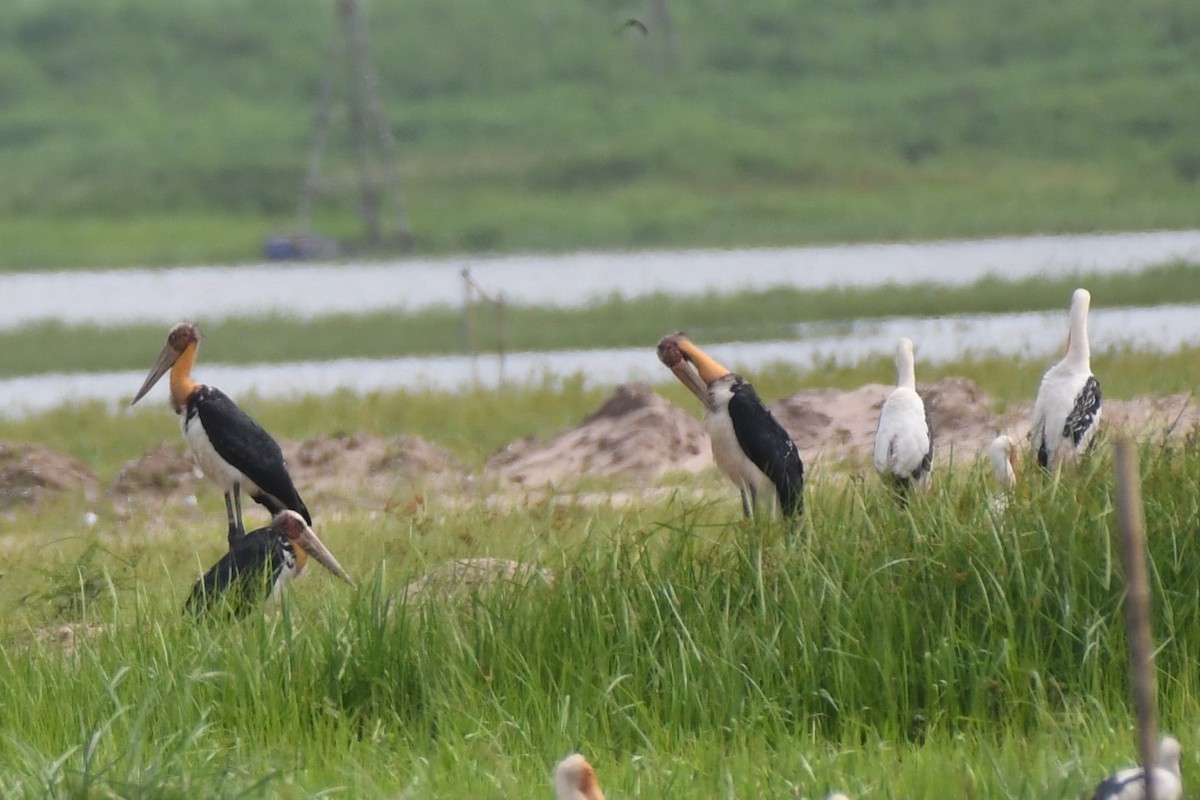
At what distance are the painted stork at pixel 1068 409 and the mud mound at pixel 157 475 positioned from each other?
520 cm

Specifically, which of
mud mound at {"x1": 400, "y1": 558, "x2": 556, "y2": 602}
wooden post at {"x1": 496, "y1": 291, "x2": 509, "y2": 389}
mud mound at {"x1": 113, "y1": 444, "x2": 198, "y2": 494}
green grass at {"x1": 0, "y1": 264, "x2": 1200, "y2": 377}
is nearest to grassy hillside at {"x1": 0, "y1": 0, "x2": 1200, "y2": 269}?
green grass at {"x1": 0, "y1": 264, "x2": 1200, "y2": 377}

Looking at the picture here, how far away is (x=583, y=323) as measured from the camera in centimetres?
2325

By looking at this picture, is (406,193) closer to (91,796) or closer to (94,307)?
(94,307)

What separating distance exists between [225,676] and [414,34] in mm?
33893

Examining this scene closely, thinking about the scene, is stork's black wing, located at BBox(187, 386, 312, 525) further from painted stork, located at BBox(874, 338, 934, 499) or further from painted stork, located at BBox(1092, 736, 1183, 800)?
painted stork, located at BBox(1092, 736, 1183, 800)

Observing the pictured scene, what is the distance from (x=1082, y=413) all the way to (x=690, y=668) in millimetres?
2868

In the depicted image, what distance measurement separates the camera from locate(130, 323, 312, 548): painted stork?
25.9 ft

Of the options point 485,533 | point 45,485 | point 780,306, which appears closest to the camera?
point 485,533

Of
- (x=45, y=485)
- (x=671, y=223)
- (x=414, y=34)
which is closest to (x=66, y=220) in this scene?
(x=414, y=34)

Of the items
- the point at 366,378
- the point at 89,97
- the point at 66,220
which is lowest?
the point at 366,378

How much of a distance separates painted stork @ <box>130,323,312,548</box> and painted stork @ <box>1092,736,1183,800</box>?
176 inches

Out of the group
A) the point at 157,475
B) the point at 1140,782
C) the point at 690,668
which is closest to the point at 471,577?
the point at 690,668

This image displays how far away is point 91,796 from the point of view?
4.41 m

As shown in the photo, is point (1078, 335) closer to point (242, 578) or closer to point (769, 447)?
point (769, 447)
